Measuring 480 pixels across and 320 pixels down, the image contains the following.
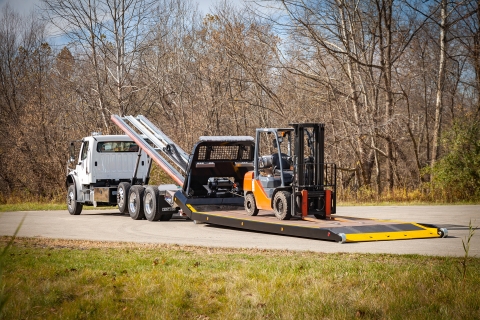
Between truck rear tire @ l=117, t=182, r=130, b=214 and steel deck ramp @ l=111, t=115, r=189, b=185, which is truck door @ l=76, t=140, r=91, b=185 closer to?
steel deck ramp @ l=111, t=115, r=189, b=185

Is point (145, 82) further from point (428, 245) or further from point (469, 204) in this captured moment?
point (428, 245)

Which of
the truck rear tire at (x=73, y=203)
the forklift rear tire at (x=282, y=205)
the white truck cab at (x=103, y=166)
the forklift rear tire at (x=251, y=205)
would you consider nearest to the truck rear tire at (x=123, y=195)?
the white truck cab at (x=103, y=166)

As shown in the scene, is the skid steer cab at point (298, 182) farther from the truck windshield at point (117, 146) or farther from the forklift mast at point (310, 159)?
the truck windshield at point (117, 146)

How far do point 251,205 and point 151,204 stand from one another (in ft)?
12.2

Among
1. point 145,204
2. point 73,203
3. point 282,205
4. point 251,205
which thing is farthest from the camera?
point 73,203

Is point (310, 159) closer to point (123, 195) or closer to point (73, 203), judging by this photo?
point (123, 195)

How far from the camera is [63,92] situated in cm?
3825

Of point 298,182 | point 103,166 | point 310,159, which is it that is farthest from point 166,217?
point 310,159

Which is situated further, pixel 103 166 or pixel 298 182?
pixel 103 166

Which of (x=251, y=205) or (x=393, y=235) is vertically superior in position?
(x=251, y=205)

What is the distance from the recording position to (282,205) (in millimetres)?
15016

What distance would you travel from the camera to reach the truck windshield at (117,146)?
21495mm

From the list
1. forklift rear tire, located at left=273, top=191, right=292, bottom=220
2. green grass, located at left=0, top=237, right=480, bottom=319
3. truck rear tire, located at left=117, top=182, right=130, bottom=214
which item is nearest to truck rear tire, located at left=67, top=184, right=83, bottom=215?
truck rear tire, located at left=117, top=182, right=130, bottom=214

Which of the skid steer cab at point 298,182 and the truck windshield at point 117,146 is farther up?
the truck windshield at point 117,146
